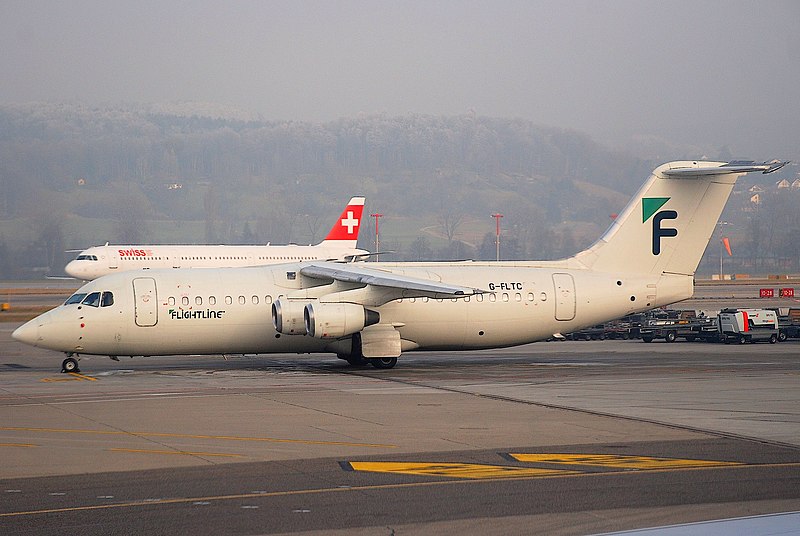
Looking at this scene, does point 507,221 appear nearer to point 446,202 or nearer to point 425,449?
point 446,202

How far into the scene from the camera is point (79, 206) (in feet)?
417

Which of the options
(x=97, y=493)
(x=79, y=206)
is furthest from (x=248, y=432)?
(x=79, y=206)

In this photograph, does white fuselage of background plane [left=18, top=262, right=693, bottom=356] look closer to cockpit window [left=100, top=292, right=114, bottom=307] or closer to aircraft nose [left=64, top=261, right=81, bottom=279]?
cockpit window [left=100, top=292, right=114, bottom=307]

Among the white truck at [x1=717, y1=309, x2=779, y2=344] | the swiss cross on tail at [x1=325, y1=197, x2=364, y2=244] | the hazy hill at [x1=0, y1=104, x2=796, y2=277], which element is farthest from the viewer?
the hazy hill at [x1=0, y1=104, x2=796, y2=277]

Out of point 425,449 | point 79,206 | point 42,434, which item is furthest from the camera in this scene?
point 79,206

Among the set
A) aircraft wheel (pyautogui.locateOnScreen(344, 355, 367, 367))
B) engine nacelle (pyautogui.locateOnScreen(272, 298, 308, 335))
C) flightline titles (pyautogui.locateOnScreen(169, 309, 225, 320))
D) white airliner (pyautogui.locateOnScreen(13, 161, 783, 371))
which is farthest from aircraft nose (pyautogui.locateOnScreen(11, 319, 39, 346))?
aircraft wheel (pyautogui.locateOnScreen(344, 355, 367, 367))

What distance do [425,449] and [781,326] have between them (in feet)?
98.3

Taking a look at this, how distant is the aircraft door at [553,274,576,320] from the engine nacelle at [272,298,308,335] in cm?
776

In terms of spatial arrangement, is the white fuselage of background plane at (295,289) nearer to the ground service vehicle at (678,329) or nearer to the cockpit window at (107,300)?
the cockpit window at (107,300)

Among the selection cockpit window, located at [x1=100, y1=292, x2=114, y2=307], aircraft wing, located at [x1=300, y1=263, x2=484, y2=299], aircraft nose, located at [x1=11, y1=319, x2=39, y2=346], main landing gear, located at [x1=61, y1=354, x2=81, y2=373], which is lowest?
main landing gear, located at [x1=61, y1=354, x2=81, y2=373]

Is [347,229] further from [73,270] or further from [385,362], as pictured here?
[385,362]

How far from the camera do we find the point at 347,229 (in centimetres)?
8112

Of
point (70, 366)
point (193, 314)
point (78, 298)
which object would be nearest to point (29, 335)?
point (70, 366)

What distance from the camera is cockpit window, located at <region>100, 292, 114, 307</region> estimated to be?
27.9 m
